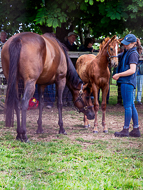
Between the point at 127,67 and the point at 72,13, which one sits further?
the point at 72,13

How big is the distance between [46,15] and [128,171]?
5.55 m

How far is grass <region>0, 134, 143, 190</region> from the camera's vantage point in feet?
8.89

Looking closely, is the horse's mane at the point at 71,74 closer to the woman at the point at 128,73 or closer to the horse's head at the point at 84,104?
the horse's head at the point at 84,104

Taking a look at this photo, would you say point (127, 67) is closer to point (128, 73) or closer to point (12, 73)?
point (128, 73)

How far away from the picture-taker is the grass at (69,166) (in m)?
2.71

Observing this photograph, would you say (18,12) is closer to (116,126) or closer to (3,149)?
(116,126)

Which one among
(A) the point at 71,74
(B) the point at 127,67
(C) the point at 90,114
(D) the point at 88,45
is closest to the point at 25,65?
(A) the point at 71,74

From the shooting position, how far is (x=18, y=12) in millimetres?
8258

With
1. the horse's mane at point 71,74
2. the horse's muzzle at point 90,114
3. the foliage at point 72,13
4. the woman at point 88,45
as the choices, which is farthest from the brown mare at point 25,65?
the woman at point 88,45

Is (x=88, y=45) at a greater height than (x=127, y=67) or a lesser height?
greater

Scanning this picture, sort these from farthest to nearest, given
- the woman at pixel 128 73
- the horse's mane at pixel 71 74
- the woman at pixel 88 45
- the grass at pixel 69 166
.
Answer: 1. the woman at pixel 88 45
2. the horse's mane at pixel 71 74
3. the woman at pixel 128 73
4. the grass at pixel 69 166

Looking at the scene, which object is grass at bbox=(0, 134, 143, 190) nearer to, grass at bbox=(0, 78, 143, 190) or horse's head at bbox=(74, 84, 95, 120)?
grass at bbox=(0, 78, 143, 190)

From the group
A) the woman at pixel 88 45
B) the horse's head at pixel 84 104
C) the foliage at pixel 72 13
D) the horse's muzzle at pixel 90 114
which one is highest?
the foliage at pixel 72 13

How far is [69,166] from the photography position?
3227 millimetres
